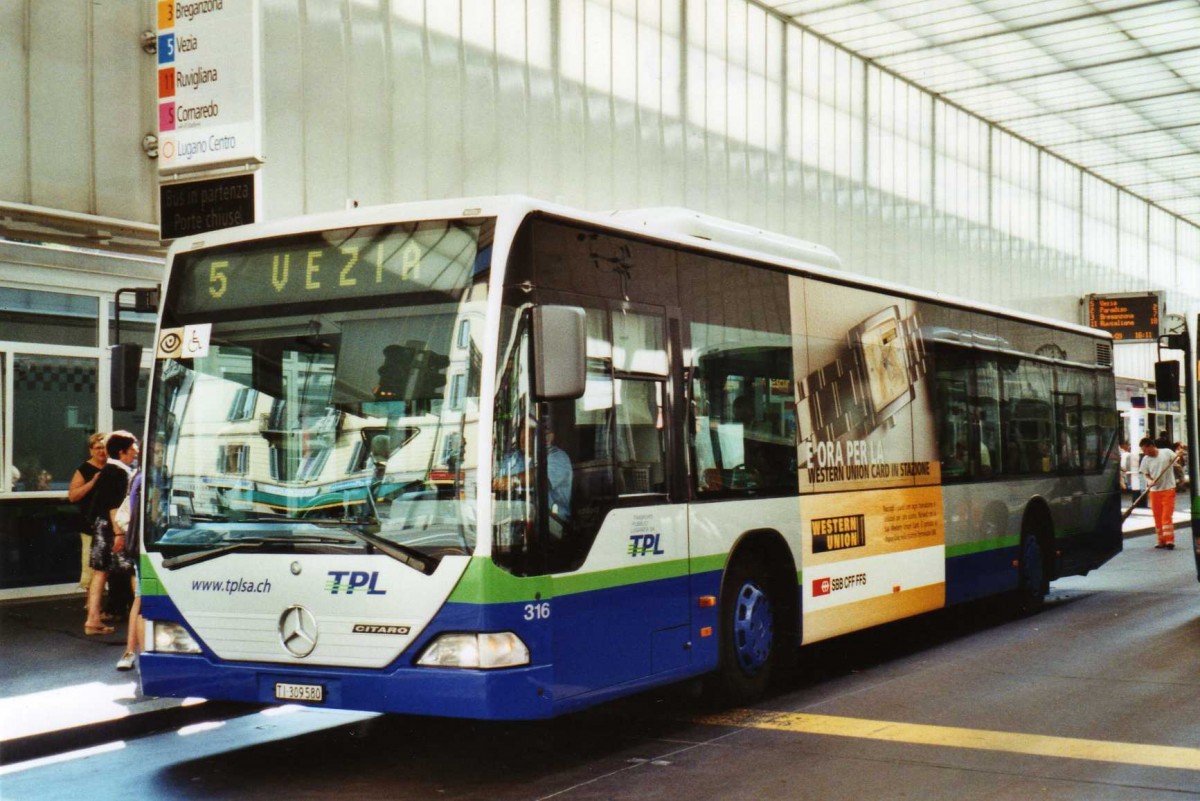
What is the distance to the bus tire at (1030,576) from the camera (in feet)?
44.3

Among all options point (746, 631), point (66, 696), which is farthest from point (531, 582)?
point (66, 696)

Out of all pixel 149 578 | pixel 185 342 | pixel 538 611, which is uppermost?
pixel 185 342

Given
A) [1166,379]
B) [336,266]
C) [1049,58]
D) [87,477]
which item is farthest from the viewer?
[1049,58]

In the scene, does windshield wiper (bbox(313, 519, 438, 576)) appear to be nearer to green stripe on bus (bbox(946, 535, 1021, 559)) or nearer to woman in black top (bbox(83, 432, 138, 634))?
woman in black top (bbox(83, 432, 138, 634))

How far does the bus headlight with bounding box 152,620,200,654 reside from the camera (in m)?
7.14

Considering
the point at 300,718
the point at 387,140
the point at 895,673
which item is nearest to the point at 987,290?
the point at 387,140

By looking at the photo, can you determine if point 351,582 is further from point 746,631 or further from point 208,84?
point 208,84

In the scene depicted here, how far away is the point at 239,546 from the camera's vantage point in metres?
6.90

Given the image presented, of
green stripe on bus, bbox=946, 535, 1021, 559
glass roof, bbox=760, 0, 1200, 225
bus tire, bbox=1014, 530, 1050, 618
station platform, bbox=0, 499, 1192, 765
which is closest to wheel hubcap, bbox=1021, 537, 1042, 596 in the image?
bus tire, bbox=1014, 530, 1050, 618

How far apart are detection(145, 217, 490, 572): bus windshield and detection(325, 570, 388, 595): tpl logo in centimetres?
13

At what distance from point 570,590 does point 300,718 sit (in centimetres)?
292

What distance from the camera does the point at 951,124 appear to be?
31.9 meters

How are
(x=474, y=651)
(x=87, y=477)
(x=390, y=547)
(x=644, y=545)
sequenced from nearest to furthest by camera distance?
(x=474, y=651) → (x=390, y=547) → (x=644, y=545) → (x=87, y=477)

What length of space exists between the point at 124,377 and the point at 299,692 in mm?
2195
